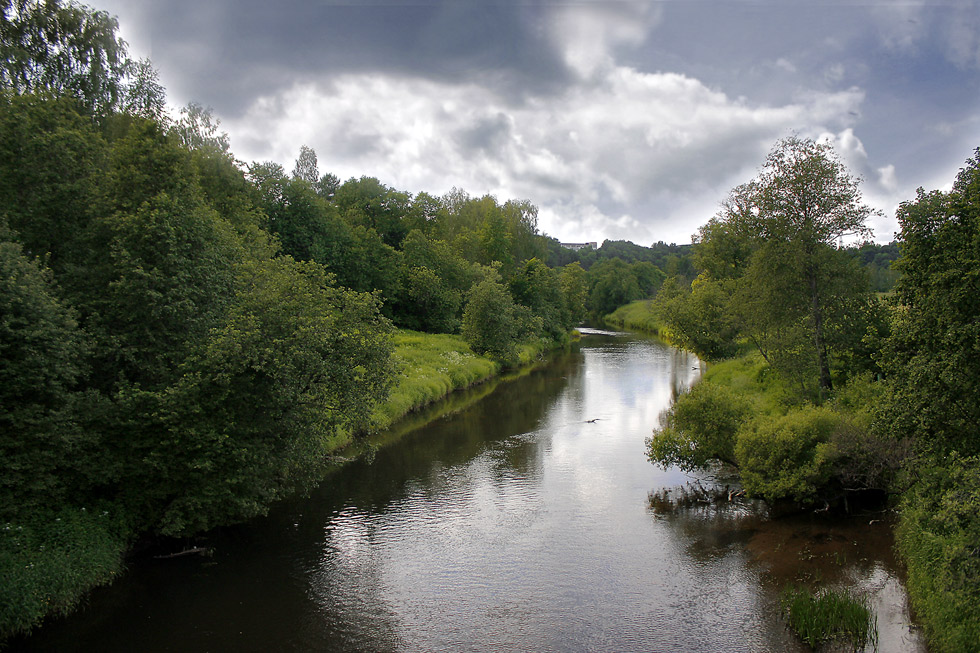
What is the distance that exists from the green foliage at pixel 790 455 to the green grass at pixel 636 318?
5381 centimetres

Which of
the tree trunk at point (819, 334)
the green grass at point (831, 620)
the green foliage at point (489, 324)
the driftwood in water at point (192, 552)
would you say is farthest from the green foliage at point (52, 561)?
the green foliage at point (489, 324)

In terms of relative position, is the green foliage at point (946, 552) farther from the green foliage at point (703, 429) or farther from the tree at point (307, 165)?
the tree at point (307, 165)

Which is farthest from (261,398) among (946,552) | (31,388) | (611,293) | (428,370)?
(611,293)

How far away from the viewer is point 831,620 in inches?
487

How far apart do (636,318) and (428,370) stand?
6052 cm

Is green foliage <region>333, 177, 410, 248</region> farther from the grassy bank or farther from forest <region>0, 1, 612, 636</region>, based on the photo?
forest <region>0, 1, 612, 636</region>

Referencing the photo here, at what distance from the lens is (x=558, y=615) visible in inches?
531

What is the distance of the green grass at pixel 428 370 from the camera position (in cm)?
3169

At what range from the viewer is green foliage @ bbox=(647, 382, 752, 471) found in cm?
2028

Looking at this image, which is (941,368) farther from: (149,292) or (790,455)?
A: (149,292)

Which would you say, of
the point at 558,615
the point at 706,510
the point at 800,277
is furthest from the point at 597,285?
the point at 558,615

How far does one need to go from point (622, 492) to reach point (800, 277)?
39.3 feet

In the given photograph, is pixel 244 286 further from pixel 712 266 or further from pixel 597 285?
pixel 597 285

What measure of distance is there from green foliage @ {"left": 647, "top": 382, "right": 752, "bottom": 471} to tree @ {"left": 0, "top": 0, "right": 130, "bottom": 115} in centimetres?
2550
